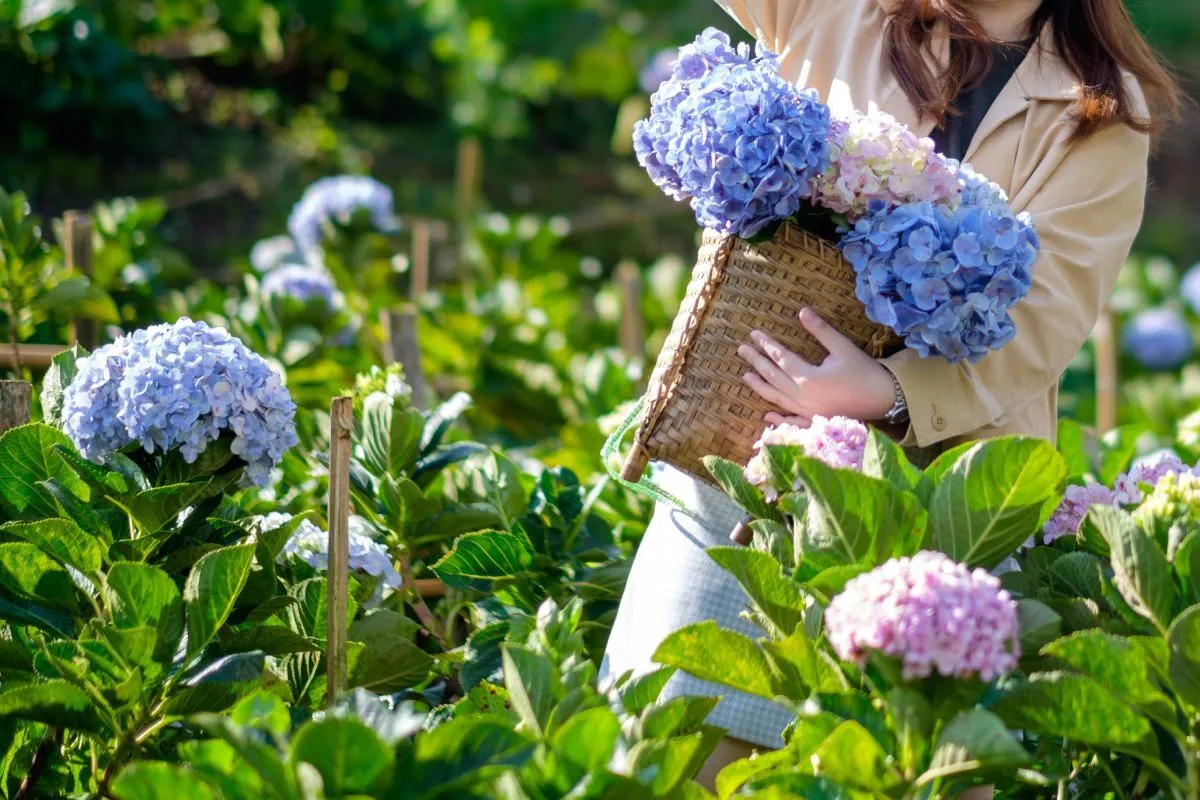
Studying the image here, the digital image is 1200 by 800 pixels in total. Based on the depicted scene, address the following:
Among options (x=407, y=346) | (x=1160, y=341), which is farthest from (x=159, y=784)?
(x=1160, y=341)

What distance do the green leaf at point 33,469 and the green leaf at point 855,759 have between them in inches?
35.8

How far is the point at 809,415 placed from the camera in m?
1.54

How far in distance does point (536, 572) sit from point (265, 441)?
0.49 m

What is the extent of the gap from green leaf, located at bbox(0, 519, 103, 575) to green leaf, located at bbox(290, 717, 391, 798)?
531mm

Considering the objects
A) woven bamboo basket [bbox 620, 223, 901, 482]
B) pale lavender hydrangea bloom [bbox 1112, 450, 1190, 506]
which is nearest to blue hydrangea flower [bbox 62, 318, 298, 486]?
woven bamboo basket [bbox 620, 223, 901, 482]

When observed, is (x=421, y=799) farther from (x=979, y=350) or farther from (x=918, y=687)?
(x=979, y=350)

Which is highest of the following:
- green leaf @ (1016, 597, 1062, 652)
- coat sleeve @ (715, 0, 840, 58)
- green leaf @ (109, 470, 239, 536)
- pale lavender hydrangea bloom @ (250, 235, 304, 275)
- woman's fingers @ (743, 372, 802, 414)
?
coat sleeve @ (715, 0, 840, 58)

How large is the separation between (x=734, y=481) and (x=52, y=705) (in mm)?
698

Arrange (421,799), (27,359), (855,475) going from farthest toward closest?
(27,359) < (855,475) < (421,799)

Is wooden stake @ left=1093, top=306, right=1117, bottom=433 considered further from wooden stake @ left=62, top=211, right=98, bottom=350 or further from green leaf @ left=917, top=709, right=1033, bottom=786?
green leaf @ left=917, top=709, right=1033, bottom=786

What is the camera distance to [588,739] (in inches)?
46.5

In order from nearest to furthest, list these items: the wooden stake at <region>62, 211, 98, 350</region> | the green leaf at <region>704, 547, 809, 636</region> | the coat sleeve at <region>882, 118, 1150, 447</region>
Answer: the green leaf at <region>704, 547, 809, 636</region>, the coat sleeve at <region>882, 118, 1150, 447</region>, the wooden stake at <region>62, 211, 98, 350</region>

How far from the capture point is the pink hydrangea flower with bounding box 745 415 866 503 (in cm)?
144

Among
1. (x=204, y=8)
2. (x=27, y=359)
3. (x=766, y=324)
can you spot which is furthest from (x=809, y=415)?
(x=204, y=8)
